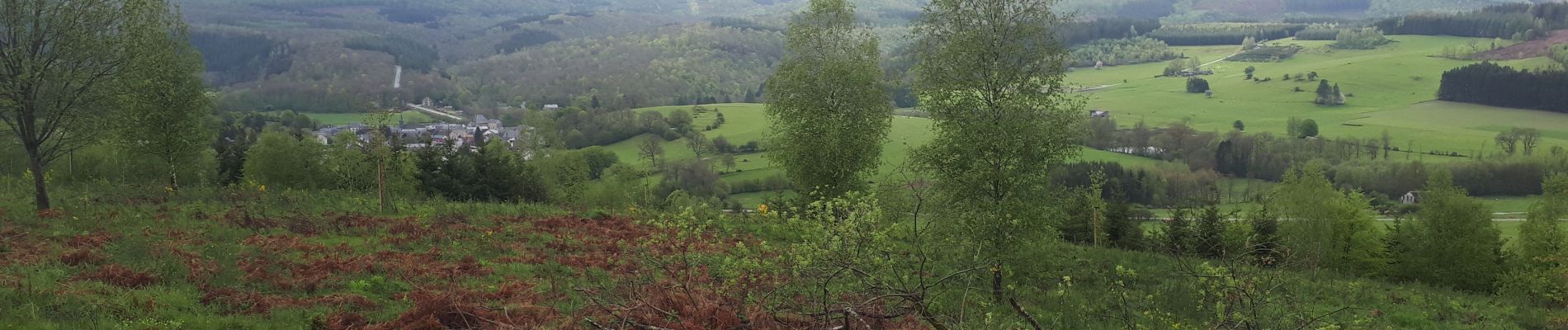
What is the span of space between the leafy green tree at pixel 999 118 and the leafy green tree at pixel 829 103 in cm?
1022

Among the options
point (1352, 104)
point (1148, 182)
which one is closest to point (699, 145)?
point (1148, 182)

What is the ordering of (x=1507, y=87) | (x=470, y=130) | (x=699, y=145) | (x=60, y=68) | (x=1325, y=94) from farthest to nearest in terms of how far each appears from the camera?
(x=1325, y=94)
(x=1507, y=87)
(x=470, y=130)
(x=699, y=145)
(x=60, y=68)

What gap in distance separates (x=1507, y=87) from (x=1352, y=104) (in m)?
21.3

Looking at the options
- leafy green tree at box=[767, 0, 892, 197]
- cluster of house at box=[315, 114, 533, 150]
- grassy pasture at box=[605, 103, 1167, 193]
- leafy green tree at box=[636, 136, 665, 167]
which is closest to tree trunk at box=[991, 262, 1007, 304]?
leafy green tree at box=[767, 0, 892, 197]

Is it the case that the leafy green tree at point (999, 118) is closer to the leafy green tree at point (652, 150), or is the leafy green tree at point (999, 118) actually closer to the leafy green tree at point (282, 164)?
the leafy green tree at point (282, 164)

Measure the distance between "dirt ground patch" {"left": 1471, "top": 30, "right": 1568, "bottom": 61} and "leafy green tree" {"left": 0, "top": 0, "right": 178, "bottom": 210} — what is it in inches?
8585

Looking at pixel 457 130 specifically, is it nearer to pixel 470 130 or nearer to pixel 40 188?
pixel 470 130

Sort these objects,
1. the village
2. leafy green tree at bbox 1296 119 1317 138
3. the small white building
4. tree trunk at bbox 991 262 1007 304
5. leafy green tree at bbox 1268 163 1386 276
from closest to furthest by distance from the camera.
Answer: tree trunk at bbox 991 262 1007 304 < leafy green tree at bbox 1268 163 1386 276 < the small white building < the village < leafy green tree at bbox 1296 119 1317 138

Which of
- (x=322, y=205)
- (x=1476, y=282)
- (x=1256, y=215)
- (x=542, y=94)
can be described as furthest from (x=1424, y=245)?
(x=542, y=94)

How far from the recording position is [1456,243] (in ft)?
127

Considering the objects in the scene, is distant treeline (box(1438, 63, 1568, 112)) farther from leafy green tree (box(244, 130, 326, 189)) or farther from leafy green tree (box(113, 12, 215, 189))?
leafy green tree (box(113, 12, 215, 189))

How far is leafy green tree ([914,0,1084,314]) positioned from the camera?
1711cm

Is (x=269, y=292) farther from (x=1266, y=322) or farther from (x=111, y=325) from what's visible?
(x=1266, y=322)

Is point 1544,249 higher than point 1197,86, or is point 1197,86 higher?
point 1197,86
